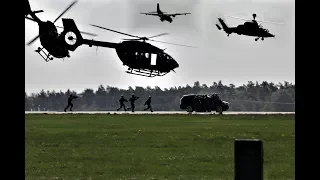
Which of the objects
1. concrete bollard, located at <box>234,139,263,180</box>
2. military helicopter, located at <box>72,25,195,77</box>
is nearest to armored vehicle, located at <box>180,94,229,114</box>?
military helicopter, located at <box>72,25,195,77</box>

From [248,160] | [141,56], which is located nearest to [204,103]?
[141,56]

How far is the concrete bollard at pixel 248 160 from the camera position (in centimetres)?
367

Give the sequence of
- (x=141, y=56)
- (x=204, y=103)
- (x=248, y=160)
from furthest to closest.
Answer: (x=204, y=103)
(x=141, y=56)
(x=248, y=160)

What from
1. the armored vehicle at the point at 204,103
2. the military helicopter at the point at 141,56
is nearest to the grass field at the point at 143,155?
the military helicopter at the point at 141,56

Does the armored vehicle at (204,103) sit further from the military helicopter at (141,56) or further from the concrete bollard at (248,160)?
the concrete bollard at (248,160)

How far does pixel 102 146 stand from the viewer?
21.1 metres

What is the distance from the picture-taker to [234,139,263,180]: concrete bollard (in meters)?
3.67

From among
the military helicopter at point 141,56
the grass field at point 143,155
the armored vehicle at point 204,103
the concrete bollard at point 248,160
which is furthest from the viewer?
the armored vehicle at point 204,103

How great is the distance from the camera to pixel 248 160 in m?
3.70

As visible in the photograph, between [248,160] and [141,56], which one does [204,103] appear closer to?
[141,56]

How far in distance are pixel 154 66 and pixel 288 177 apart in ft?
71.9

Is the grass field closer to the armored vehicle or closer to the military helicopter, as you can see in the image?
the military helicopter
